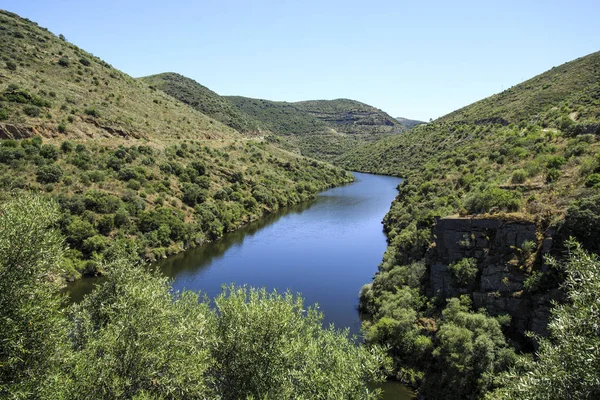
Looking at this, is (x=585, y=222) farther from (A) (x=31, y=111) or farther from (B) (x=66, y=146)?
(A) (x=31, y=111)

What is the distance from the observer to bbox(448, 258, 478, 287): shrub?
24.0 metres

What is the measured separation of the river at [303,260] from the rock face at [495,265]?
7.83 meters

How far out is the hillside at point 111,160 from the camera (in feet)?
136

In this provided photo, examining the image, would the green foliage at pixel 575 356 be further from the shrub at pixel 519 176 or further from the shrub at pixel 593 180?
the shrub at pixel 519 176

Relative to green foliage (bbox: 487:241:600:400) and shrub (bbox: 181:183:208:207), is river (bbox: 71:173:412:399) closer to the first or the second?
shrub (bbox: 181:183:208:207)

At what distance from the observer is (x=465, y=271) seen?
24375 millimetres

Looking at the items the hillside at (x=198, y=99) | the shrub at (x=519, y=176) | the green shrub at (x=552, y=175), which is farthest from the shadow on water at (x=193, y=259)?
the hillside at (x=198, y=99)

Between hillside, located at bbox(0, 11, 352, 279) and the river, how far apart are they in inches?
153

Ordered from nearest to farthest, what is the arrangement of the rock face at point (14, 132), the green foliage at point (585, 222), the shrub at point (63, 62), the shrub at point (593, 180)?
the green foliage at point (585, 222), the shrub at point (593, 180), the rock face at point (14, 132), the shrub at point (63, 62)

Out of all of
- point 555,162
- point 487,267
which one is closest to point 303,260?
point 487,267

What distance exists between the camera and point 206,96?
5453 inches

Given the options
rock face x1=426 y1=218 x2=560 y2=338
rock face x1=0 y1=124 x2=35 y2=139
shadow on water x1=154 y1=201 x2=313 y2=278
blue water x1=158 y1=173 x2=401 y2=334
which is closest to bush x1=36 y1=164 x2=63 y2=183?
rock face x1=0 y1=124 x2=35 y2=139

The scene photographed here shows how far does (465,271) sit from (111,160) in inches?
1978

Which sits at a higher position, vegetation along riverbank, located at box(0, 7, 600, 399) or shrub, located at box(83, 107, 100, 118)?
shrub, located at box(83, 107, 100, 118)
